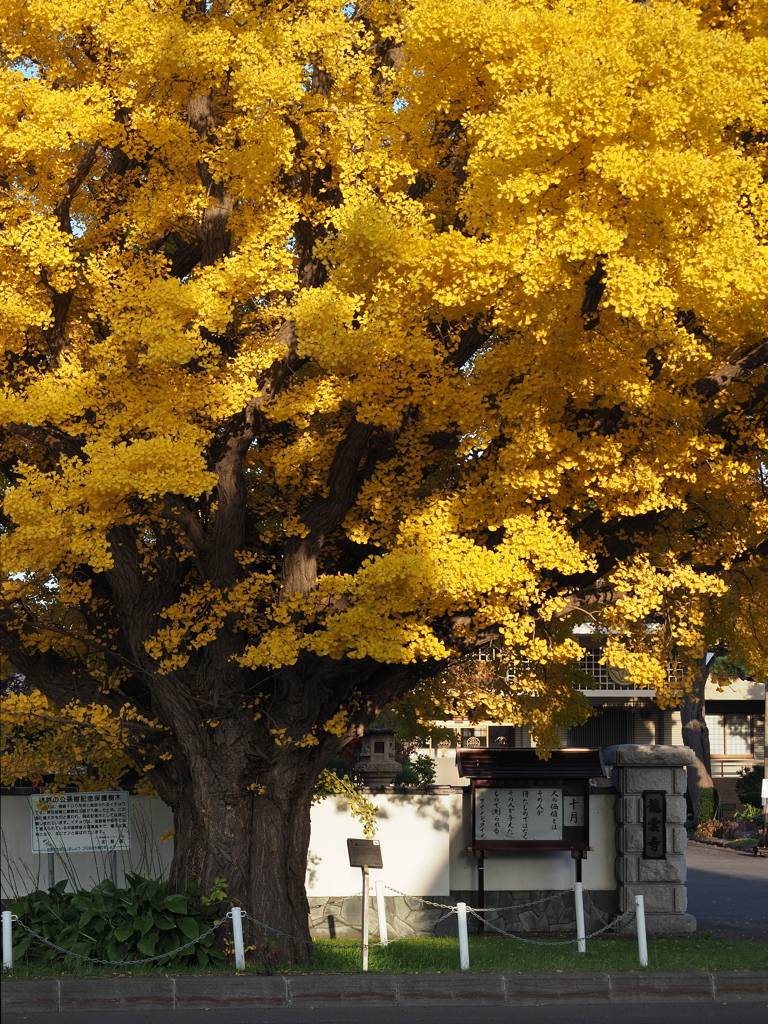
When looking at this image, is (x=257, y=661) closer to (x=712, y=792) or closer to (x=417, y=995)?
(x=417, y=995)

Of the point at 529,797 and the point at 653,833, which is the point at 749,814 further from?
the point at 529,797

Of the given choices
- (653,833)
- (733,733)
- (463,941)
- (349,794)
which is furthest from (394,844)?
(733,733)

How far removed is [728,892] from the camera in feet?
65.5

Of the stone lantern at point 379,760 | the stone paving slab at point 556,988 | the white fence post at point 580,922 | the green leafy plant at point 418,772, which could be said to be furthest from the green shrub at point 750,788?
the stone paving slab at point 556,988

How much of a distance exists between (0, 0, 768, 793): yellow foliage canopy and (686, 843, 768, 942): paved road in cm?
507

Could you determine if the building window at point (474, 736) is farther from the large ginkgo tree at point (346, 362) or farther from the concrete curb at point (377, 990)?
the large ginkgo tree at point (346, 362)

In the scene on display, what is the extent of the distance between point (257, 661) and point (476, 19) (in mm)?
5634

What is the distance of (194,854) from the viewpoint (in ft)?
38.2

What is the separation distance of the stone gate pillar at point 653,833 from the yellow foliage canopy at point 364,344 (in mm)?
3170

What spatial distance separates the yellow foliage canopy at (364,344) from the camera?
29.3ft

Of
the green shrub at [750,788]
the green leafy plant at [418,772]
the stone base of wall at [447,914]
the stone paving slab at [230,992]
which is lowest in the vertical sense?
the green shrub at [750,788]

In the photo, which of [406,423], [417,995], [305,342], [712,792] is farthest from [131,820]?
[712,792]

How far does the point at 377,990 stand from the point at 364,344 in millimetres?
5886

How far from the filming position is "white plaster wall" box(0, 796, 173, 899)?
14.1m
